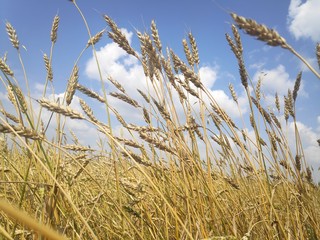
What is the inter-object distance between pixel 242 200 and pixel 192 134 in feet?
2.27

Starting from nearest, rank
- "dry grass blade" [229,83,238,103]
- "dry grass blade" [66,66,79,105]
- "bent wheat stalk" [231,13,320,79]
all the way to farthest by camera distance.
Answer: "bent wheat stalk" [231,13,320,79] → "dry grass blade" [66,66,79,105] → "dry grass blade" [229,83,238,103]

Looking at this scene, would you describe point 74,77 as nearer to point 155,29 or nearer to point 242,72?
point 155,29

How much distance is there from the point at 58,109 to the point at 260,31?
0.67 m

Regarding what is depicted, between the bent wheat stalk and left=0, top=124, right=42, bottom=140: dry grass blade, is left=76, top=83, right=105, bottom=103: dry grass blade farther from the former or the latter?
the bent wheat stalk

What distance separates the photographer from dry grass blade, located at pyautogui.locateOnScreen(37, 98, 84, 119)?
104 centimetres

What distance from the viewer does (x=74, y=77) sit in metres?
1.65

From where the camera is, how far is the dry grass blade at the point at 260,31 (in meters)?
0.78

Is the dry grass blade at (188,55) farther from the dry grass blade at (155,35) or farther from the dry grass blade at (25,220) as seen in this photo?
the dry grass blade at (25,220)

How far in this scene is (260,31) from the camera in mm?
794

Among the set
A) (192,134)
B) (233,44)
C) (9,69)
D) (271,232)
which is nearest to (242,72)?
(233,44)

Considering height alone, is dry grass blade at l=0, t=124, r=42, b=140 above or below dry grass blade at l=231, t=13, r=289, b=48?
below

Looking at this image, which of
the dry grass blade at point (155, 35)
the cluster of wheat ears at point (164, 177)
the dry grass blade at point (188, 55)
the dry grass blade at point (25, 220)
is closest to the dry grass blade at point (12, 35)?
the cluster of wheat ears at point (164, 177)

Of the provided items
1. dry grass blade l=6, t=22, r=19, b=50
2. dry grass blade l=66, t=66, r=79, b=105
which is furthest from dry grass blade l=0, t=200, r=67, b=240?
dry grass blade l=6, t=22, r=19, b=50

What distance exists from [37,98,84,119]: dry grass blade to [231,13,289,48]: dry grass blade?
600 mm
